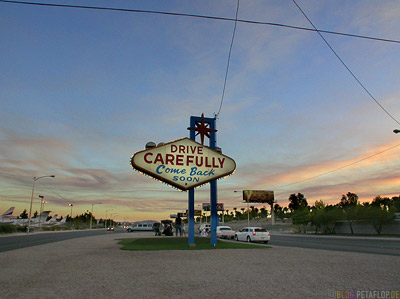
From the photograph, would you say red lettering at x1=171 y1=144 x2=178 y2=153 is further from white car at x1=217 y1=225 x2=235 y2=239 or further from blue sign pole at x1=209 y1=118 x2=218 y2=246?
white car at x1=217 y1=225 x2=235 y2=239

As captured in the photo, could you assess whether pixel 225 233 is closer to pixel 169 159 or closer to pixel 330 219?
pixel 169 159

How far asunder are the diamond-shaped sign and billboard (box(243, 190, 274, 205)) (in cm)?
7570

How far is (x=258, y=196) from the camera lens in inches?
3807

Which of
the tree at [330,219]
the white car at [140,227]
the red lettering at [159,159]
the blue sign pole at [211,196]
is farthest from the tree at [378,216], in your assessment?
the white car at [140,227]

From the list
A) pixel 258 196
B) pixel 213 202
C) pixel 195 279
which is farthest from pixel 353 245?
pixel 258 196

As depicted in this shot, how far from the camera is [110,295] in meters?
6.80

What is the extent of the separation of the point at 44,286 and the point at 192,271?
4.36 meters

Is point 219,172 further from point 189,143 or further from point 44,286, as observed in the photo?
point 44,286

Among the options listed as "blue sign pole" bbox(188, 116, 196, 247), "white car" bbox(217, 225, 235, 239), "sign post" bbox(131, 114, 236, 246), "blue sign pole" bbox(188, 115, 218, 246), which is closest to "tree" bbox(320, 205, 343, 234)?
"white car" bbox(217, 225, 235, 239)

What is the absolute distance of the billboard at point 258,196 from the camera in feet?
309

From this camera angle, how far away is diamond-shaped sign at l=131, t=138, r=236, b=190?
1872 centimetres

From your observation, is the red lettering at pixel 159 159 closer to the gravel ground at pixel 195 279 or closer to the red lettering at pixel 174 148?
the red lettering at pixel 174 148

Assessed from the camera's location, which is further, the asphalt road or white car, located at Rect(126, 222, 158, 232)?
white car, located at Rect(126, 222, 158, 232)

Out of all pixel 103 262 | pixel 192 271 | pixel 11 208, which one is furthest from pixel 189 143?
pixel 11 208
